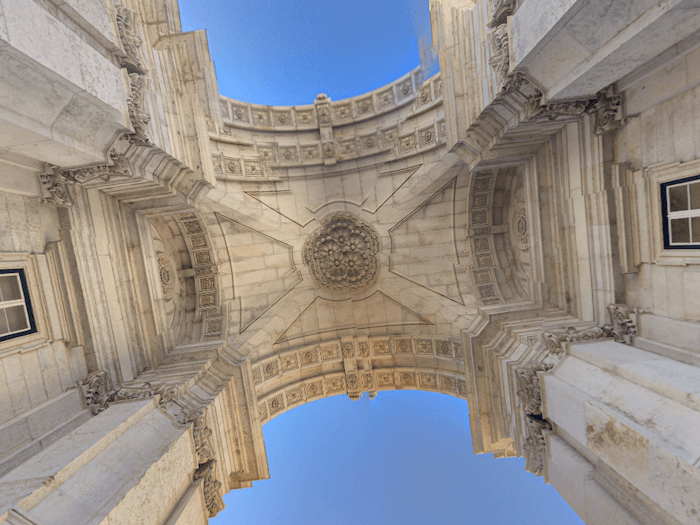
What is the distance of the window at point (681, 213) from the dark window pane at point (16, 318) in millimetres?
11823

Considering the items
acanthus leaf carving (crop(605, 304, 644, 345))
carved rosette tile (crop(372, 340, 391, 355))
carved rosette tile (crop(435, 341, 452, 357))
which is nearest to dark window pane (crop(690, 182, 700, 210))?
acanthus leaf carving (crop(605, 304, 644, 345))

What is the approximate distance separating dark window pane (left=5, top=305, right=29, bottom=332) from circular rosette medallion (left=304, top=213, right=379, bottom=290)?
7844 mm

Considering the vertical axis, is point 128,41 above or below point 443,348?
above

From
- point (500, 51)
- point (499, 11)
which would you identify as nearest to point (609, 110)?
point (500, 51)

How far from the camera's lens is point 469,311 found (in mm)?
11383

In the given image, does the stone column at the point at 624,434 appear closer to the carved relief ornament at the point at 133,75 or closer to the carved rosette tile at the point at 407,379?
the carved rosette tile at the point at 407,379

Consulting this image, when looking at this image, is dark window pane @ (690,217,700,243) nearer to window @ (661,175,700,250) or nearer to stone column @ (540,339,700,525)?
window @ (661,175,700,250)

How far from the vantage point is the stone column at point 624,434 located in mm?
3975

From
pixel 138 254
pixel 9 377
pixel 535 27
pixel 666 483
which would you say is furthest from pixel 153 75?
pixel 666 483

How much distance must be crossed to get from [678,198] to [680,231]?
0.56 meters

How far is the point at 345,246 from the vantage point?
1269 centimetres

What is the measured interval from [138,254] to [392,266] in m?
8.06

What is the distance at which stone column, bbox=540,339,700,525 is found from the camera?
13.0 feet

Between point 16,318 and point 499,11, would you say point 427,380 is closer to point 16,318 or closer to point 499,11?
point 499,11
